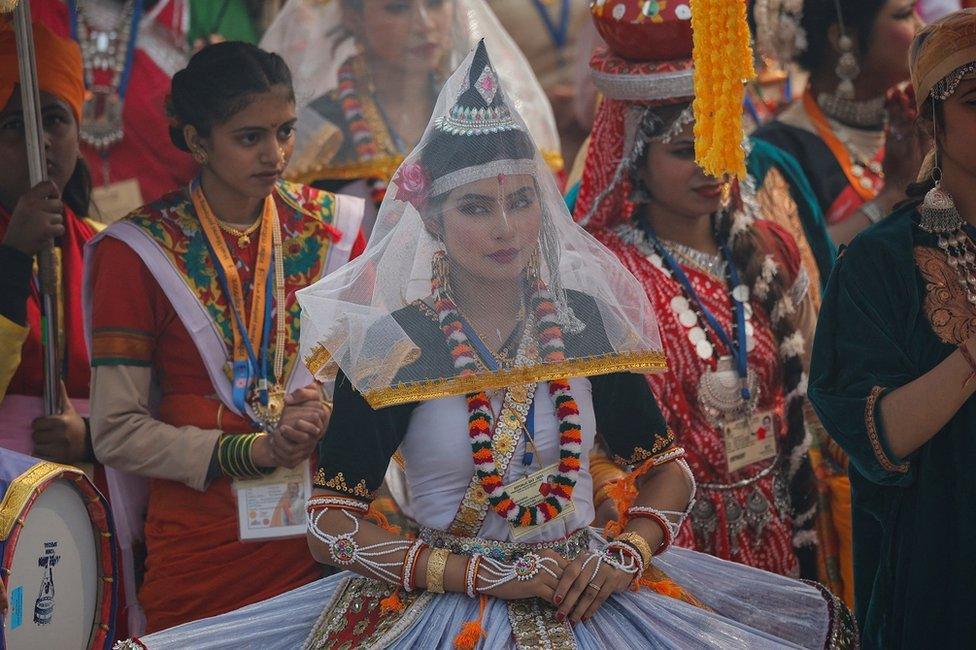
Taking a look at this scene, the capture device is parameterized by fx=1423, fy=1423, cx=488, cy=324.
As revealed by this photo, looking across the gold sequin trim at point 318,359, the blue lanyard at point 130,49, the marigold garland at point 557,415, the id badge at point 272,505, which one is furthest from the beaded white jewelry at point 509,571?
the blue lanyard at point 130,49

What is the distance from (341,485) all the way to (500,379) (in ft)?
1.36

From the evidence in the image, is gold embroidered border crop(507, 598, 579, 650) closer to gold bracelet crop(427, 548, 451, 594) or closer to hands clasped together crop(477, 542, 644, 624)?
hands clasped together crop(477, 542, 644, 624)

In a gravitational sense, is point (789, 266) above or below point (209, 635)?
above

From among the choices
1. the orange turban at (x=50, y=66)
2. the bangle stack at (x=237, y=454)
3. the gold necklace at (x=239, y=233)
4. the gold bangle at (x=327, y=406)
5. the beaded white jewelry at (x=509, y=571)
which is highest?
the orange turban at (x=50, y=66)

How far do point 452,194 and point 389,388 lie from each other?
1.47 ft

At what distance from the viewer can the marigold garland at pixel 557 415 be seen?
3.06 meters

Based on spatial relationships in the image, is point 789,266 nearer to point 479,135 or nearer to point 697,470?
point 697,470

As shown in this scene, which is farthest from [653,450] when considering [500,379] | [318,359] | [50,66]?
[50,66]

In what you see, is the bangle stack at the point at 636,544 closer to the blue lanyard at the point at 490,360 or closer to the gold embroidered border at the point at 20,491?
the blue lanyard at the point at 490,360

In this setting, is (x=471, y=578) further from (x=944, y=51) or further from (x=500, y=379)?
(x=944, y=51)

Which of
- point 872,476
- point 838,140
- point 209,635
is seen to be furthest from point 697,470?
point 838,140

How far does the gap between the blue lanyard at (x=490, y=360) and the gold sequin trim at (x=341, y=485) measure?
1.16 ft

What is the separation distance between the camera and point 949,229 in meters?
3.25

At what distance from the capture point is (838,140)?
5.54 meters
